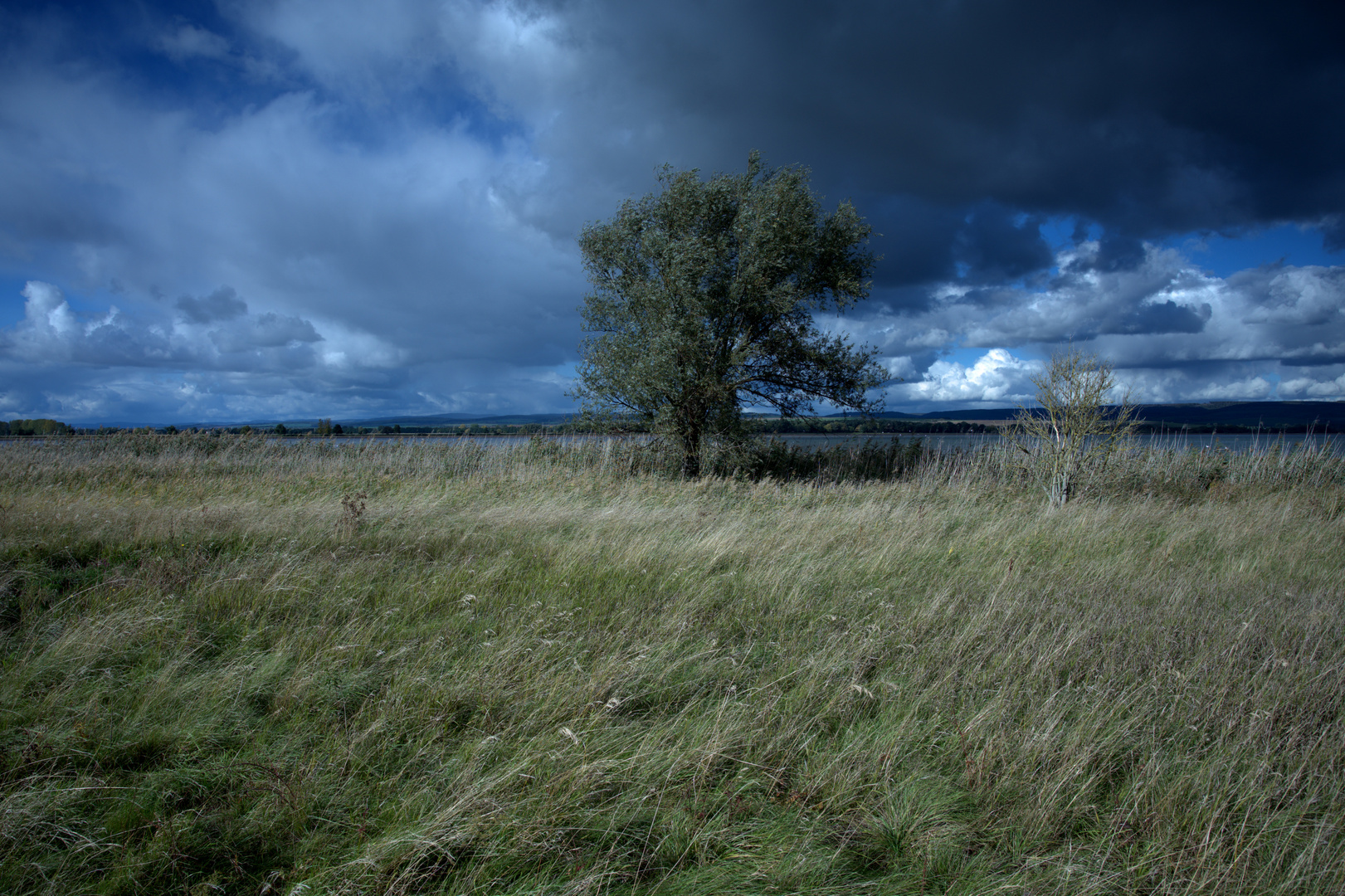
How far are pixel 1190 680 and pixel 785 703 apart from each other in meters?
3.20

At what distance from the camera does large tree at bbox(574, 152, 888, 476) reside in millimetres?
16078

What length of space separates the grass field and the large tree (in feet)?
30.7

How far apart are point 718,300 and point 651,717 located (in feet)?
47.6

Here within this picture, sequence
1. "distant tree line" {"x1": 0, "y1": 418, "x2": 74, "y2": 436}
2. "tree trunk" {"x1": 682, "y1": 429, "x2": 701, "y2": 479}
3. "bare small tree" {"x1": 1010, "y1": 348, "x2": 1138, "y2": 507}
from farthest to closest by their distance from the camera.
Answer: "distant tree line" {"x1": 0, "y1": 418, "x2": 74, "y2": 436}
"tree trunk" {"x1": 682, "y1": 429, "x2": 701, "y2": 479}
"bare small tree" {"x1": 1010, "y1": 348, "x2": 1138, "y2": 507}

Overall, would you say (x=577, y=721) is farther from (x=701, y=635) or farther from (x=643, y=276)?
(x=643, y=276)

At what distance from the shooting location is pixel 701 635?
16.3 ft

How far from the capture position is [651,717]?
12.5 ft

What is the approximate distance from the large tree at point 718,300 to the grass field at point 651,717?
368 inches

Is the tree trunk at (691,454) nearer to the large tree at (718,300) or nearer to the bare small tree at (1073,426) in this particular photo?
the large tree at (718,300)

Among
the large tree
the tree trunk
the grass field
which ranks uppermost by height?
the large tree

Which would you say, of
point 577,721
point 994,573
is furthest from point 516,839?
point 994,573

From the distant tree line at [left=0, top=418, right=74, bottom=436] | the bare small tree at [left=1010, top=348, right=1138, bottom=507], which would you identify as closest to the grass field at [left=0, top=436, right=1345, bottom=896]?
the bare small tree at [left=1010, top=348, right=1138, bottom=507]

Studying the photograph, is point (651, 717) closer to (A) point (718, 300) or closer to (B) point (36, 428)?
(A) point (718, 300)

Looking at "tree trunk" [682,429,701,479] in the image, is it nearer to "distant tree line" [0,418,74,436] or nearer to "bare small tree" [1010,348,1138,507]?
"bare small tree" [1010,348,1138,507]
